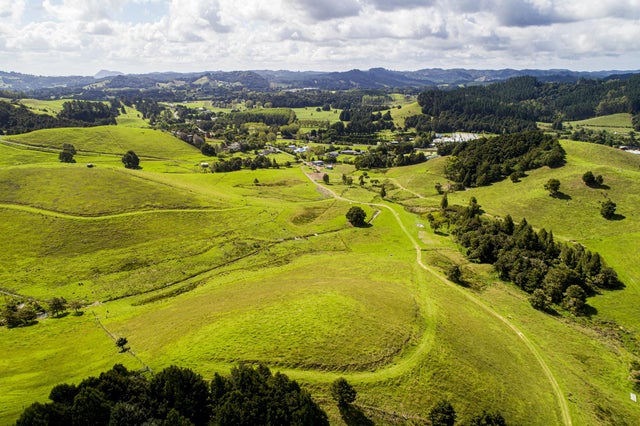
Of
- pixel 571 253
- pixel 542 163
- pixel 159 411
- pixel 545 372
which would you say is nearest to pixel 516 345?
pixel 545 372

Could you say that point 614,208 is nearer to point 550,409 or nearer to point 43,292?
point 550,409

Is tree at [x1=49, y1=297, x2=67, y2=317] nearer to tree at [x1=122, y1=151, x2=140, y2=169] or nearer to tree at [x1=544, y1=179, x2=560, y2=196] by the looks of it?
tree at [x1=122, y1=151, x2=140, y2=169]

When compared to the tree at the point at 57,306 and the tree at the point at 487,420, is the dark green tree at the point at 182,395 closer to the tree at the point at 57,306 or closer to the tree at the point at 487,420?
the tree at the point at 487,420

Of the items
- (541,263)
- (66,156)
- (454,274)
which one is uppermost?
(66,156)

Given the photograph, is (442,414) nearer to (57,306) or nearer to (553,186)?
(57,306)

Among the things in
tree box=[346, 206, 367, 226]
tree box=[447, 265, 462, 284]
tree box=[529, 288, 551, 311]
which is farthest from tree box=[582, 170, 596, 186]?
tree box=[346, 206, 367, 226]

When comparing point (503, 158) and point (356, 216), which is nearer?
point (356, 216)

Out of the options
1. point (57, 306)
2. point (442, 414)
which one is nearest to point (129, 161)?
point (57, 306)
